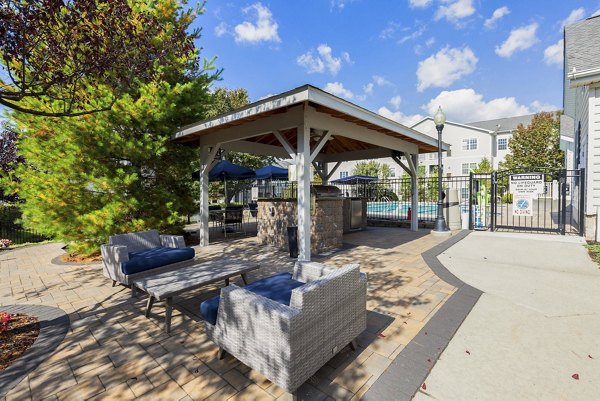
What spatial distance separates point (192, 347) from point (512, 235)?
374 inches

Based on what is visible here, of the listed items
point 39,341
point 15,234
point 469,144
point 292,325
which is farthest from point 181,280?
point 469,144

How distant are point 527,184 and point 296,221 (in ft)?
25.1

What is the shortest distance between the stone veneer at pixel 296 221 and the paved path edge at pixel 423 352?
331 centimetres

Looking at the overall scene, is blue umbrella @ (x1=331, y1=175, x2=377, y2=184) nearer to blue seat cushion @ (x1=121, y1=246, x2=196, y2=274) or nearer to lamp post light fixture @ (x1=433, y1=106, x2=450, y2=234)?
lamp post light fixture @ (x1=433, y1=106, x2=450, y2=234)

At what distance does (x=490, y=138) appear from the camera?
2991 centimetres

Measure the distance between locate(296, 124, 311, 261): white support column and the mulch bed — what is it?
154 inches

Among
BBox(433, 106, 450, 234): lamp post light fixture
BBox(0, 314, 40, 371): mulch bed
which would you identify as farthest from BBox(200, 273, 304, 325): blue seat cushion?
BBox(433, 106, 450, 234): lamp post light fixture

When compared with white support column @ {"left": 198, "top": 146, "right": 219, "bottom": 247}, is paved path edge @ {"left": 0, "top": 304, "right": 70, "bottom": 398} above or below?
below

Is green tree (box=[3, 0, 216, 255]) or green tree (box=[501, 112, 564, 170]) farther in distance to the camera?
green tree (box=[501, 112, 564, 170])

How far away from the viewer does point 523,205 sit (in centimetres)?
867

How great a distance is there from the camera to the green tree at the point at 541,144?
2366 cm

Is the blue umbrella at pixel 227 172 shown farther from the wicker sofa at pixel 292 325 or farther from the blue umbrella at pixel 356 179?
the blue umbrella at pixel 356 179

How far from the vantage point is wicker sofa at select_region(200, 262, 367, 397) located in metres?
1.92

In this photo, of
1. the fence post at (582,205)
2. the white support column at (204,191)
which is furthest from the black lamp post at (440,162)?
the white support column at (204,191)
